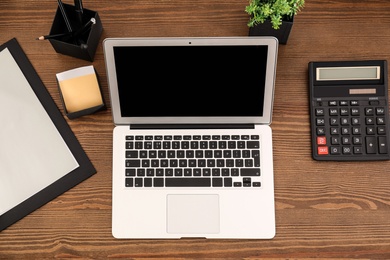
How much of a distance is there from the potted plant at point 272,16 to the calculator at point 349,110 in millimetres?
109

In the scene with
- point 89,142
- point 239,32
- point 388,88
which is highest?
point 239,32

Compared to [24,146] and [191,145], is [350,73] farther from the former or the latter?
[24,146]

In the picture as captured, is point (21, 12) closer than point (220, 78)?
No

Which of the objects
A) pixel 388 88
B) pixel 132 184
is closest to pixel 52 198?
pixel 132 184

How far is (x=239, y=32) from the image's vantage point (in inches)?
43.2

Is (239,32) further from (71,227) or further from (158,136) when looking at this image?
(71,227)

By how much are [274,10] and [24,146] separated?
631 mm

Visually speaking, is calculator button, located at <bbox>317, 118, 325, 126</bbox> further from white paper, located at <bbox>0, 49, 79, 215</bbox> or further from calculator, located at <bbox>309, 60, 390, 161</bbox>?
white paper, located at <bbox>0, 49, 79, 215</bbox>

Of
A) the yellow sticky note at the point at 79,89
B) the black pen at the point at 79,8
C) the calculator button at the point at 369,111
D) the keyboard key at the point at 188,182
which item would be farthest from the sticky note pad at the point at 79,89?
the calculator button at the point at 369,111

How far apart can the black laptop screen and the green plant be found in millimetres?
81

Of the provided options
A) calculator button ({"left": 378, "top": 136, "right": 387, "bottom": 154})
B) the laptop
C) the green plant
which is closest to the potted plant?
the green plant

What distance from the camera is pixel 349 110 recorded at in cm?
101

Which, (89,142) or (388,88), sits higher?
(388,88)

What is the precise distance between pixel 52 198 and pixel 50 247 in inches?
4.2
